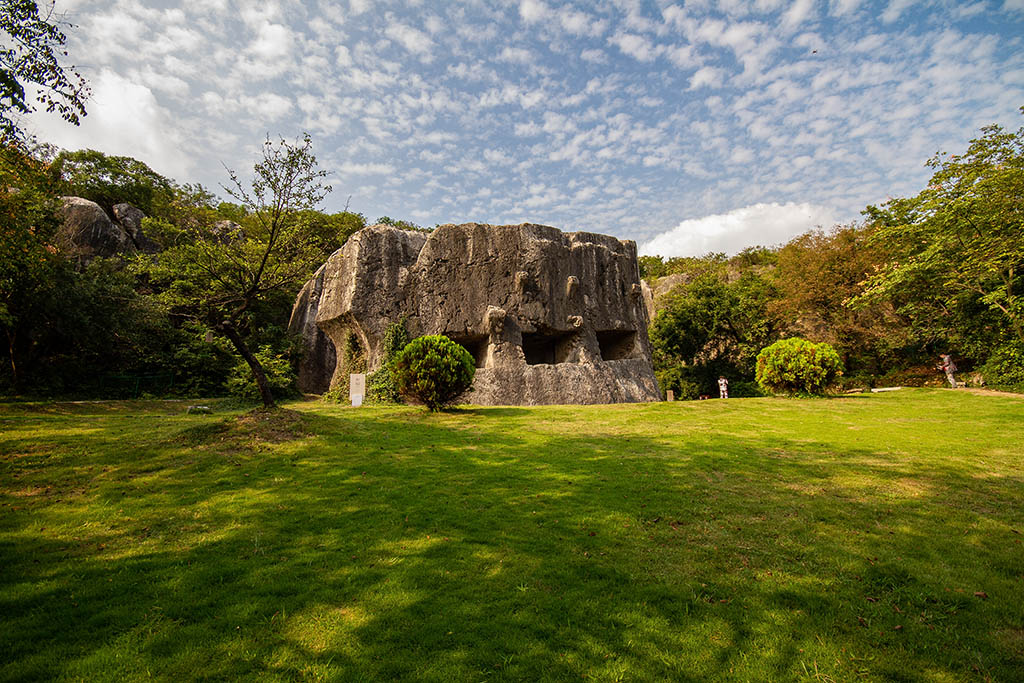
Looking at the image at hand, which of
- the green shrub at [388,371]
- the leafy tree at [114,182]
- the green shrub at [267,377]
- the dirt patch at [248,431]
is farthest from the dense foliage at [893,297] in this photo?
the leafy tree at [114,182]

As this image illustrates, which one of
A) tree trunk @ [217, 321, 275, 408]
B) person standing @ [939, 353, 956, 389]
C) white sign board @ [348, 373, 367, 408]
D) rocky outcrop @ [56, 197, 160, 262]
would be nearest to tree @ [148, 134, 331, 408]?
tree trunk @ [217, 321, 275, 408]

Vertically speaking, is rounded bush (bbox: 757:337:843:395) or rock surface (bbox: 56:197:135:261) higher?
rock surface (bbox: 56:197:135:261)

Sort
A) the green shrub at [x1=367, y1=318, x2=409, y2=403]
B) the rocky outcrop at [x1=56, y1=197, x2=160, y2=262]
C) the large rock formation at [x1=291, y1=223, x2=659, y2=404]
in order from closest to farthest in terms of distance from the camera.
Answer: the green shrub at [x1=367, y1=318, x2=409, y2=403] → the large rock formation at [x1=291, y1=223, x2=659, y2=404] → the rocky outcrop at [x1=56, y1=197, x2=160, y2=262]

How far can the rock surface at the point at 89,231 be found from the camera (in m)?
19.9

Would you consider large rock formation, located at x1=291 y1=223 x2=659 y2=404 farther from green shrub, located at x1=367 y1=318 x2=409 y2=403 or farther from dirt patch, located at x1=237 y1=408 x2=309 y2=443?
dirt patch, located at x1=237 y1=408 x2=309 y2=443

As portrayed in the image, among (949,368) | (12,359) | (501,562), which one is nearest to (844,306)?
(949,368)

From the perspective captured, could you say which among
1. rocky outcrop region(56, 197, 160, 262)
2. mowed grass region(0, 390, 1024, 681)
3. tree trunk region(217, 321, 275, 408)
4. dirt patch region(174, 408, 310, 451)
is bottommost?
mowed grass region(0, 390, 1024, 681)

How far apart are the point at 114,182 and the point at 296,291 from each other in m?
13.4

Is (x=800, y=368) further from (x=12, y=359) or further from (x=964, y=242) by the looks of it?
(x=12, y=359)

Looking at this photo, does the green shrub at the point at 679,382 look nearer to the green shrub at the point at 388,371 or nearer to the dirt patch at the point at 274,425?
the green shrub at the point at 388,371

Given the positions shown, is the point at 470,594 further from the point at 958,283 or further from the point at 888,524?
the point at 958,283

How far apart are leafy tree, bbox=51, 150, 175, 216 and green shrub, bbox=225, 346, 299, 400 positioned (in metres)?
13.2

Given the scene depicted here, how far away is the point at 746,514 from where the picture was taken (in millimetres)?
4773

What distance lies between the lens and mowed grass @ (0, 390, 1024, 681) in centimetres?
255
